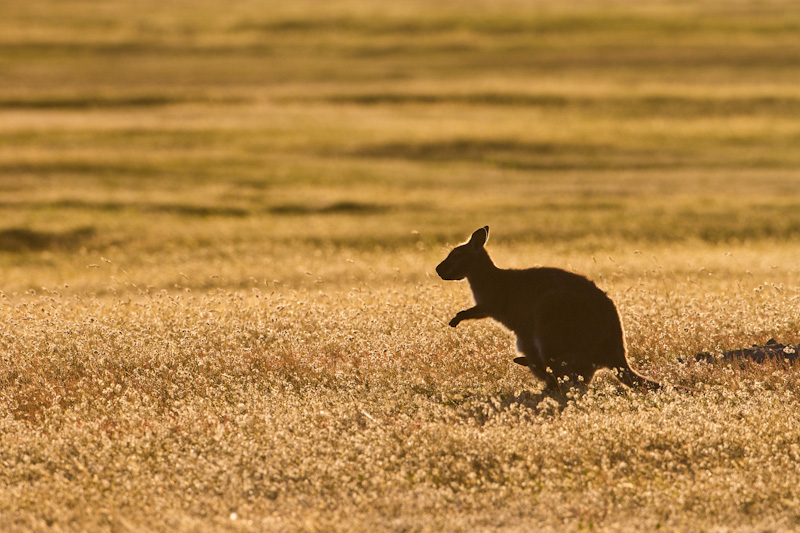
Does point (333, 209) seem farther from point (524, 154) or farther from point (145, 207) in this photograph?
point (524, 154)

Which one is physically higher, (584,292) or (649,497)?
(584,292)

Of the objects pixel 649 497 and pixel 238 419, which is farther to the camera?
pixel 238 419

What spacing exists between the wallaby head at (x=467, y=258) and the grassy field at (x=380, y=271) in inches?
33.8

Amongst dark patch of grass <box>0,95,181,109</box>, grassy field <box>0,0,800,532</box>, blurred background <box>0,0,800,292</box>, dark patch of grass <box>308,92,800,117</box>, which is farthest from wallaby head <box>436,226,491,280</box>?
dark patch of grass <box>0,95,181,109</box>

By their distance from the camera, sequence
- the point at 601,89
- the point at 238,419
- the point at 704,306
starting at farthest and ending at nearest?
the point at 601,89 → the point at 704,306 → the point at 238,419

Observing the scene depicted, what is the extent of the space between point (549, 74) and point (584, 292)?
40931 mm

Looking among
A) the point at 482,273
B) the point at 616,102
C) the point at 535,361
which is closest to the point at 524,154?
the point at 616,102

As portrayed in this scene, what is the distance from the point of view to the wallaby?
26.9 ft

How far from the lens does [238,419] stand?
7.73 m

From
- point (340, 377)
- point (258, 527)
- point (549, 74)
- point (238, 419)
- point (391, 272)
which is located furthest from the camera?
point (549, 74)

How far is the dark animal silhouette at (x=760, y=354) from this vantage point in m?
9.22

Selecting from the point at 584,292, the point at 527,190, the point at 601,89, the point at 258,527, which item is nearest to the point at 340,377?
the point at 584,292

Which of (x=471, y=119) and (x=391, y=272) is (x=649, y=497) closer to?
(x=391, y=272)

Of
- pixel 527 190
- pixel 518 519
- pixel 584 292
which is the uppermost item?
pixel 584 292
